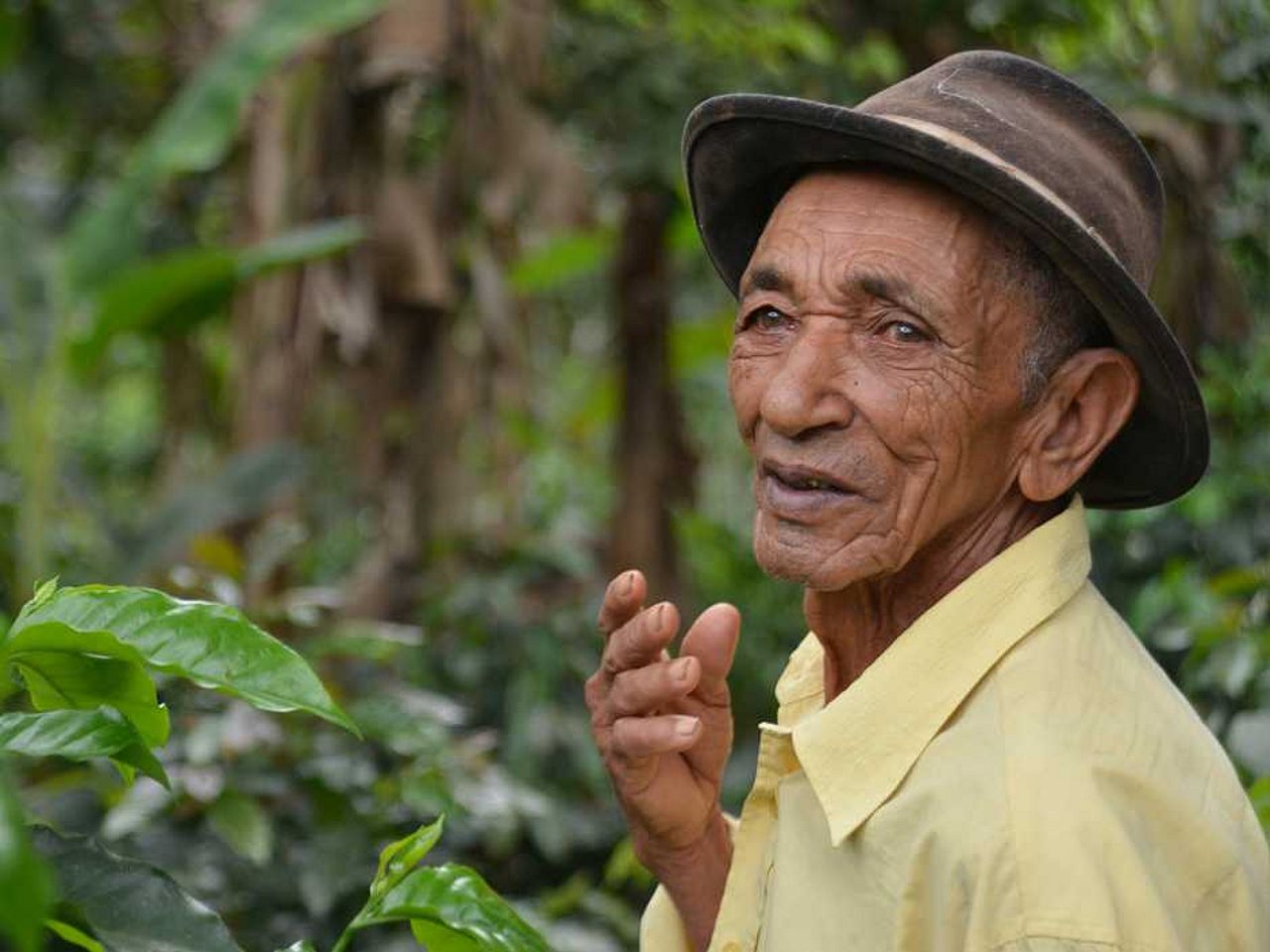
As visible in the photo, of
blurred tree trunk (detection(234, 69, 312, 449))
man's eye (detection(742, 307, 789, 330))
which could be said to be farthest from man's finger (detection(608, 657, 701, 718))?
blurred tree trunk (detection(234, 69, 312, 449))

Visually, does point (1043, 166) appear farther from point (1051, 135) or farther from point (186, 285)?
point (186, 285)

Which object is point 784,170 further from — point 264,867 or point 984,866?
point 264,867

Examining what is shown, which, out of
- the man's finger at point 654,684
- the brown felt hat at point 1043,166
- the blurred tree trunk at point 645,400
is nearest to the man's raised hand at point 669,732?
the man's finger at point 654,684

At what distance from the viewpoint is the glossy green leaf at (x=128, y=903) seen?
5.17ft

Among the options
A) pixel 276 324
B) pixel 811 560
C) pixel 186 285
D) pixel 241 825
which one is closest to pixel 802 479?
pixel 811 560

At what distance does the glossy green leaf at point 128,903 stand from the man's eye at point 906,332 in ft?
2.62

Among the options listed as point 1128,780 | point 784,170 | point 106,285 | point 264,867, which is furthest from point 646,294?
point 1128,780

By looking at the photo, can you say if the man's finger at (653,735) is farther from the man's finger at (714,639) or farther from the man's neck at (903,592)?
the man's neck at (903,592)

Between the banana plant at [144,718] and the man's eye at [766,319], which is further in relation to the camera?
the man's eye at [766,319]

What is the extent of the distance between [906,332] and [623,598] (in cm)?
36

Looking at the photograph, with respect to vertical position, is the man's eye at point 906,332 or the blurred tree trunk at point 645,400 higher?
the man's eye at point 906,332

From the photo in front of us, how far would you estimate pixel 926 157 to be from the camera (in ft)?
5.24

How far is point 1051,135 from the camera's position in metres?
1.69

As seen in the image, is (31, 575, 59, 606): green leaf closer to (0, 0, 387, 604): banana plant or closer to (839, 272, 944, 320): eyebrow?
(839, 272, 944, 320): eyebrow
